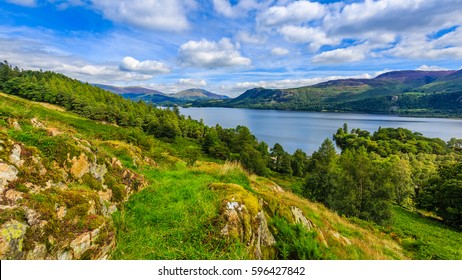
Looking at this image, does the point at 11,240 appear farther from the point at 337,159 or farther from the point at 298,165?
the point at 337,159

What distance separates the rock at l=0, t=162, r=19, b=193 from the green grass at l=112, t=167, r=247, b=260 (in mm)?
2297

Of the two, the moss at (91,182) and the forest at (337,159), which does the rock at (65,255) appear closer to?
the moss at (91,182)

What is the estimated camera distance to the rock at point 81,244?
447 cm

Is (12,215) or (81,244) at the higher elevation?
(12,215)

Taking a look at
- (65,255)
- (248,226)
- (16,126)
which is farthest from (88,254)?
(16,126)

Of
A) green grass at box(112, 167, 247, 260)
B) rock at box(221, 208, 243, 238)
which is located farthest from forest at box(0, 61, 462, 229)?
rock at box(221, 208, 243, 238)

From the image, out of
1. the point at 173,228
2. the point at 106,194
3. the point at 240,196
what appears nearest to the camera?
the point at 173,228

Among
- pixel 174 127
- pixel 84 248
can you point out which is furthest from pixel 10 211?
pixel 174 127

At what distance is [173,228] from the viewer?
5.76m

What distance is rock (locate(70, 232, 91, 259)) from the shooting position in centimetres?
447

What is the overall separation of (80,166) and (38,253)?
9.71 ft

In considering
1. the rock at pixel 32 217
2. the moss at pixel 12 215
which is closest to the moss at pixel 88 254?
the rock at pixel 32 217

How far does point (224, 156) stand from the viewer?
6875 centimetres

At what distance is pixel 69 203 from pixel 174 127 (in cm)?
7697
